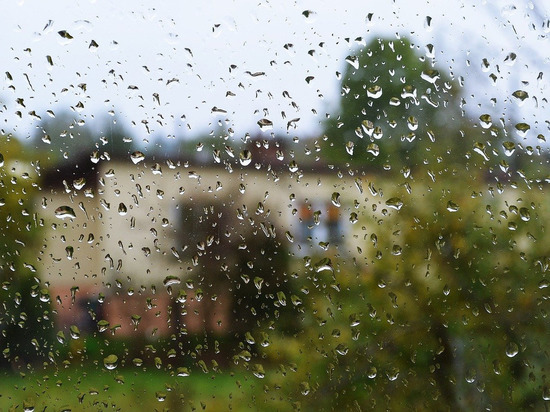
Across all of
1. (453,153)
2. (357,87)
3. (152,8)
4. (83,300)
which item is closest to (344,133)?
(357,87)

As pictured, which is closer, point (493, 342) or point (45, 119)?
point (45, 119)

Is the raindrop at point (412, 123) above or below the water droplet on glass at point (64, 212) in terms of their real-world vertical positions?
above

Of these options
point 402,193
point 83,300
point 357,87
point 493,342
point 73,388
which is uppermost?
point 357,87

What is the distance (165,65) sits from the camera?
0.85 metres

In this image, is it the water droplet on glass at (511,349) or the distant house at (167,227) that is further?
the water droplet on glass at (511,349)

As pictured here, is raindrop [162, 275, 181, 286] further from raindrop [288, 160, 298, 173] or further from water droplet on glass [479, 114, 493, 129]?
water droplet on glass [479, 114, 493, 129]

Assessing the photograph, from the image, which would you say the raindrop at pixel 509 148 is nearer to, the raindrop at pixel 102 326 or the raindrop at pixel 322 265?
the raindrop at pixel 322 265

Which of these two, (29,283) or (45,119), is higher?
(45,119)

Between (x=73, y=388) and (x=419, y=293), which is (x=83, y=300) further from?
(x=419, y=293)

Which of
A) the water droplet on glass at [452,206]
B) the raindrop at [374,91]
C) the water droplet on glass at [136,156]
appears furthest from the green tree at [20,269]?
the water droplet on glass at [452,206]

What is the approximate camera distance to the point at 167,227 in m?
0.86

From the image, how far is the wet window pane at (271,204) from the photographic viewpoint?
0.84 metres

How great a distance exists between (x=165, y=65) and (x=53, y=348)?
44cm

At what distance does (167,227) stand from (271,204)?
0.16 m
